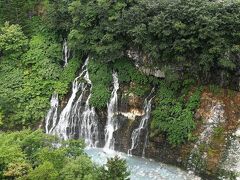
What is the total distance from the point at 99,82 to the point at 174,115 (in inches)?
201

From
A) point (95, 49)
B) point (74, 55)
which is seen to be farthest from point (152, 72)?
point (74, 55)

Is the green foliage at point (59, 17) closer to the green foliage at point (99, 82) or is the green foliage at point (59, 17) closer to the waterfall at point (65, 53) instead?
the waterfall at point (65, 53)

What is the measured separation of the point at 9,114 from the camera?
2548 centimetres

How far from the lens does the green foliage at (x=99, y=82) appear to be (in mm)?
24078

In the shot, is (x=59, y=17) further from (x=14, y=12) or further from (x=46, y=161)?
(x=46, y=161)

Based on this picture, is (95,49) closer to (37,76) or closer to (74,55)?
(74,55)

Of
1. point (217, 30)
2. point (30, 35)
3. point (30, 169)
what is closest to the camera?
point (30, 169)

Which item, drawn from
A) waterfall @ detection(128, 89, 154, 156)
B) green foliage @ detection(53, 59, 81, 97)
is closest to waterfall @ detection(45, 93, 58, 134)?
green foliage @ detection(53, 59, 81, 97)

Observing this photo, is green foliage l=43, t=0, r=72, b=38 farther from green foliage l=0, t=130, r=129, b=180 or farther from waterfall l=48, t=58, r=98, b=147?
green foliage l=0, t=130, r=129, b=180

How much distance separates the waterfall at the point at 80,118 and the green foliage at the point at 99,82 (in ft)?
1.64

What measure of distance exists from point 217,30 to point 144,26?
3849 millimetres

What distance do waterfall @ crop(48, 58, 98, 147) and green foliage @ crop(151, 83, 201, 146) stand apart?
391 centimetres

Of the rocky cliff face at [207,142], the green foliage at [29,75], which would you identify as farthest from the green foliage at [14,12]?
the rocky cliff face at [207,142]

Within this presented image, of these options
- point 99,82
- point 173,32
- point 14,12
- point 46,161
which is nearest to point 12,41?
point 14,12
